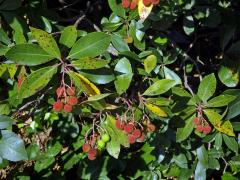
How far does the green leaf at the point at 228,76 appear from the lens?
2000 mm

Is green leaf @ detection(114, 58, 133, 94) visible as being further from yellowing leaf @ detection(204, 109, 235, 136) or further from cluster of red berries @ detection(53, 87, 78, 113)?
yellowing leaf @ detection(204, 109, 235, 136)

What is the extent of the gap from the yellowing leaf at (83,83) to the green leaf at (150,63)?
376 millimetres

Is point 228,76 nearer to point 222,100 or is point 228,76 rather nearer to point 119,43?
point 222,100

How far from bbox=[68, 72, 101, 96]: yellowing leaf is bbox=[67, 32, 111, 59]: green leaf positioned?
83 millimetres

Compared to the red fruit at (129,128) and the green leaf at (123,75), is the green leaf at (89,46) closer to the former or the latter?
the green leaf at (123,75)

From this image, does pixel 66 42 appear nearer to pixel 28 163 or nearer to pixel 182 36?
pixel 182 36

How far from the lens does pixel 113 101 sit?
1.73 metres

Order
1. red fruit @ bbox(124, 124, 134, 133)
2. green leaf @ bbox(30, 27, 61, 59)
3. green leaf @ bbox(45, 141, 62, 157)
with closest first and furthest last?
green leaf @ bbox(30, 27, 61, 59) < red fruit @ bbox(124, 124, 134, 133) < green leaf @ bbox(45, 141, 62, 157)

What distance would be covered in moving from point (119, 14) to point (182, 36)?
616 mm

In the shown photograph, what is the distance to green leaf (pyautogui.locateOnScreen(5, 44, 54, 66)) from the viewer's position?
4.53 ft

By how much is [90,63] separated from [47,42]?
143 mm

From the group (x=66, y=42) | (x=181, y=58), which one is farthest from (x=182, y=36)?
(x=66, y=42)

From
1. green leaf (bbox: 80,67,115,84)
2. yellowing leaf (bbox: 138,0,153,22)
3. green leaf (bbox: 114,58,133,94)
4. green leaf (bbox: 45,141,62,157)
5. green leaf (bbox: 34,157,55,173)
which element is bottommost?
green leaf (bbox: 34,157,55,173)

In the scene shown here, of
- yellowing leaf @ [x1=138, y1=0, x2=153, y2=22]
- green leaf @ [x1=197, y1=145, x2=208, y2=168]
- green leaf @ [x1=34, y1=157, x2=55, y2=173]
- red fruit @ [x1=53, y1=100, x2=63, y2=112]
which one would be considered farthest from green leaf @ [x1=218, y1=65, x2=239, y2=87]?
green leaf @ [x1=34, y1=157, x2=55, y2=173]
